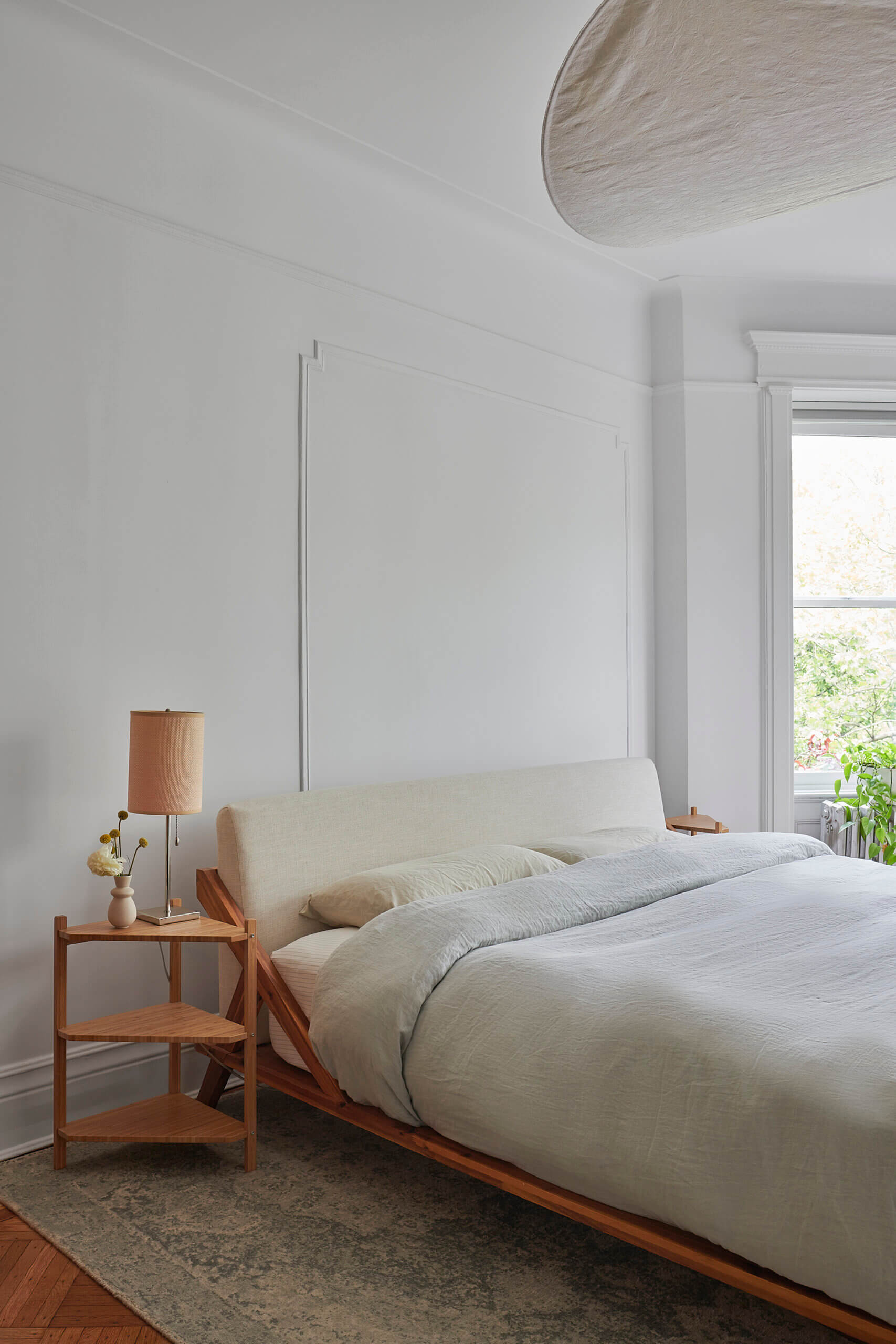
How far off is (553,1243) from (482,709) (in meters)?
2.30

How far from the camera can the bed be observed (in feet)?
6.03

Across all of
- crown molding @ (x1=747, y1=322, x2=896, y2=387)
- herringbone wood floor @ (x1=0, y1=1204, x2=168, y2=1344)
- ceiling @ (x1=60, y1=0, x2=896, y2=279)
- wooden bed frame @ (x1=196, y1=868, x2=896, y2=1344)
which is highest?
ceiling @ (x1=60, y1=0, x2=896, y2=279)

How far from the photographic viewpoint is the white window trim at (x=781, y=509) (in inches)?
209

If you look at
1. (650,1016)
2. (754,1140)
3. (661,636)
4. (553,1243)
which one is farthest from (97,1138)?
(661,636)

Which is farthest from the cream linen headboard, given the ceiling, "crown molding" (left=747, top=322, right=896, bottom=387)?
the ceiling

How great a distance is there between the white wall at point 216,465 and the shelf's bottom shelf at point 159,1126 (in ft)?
0.79

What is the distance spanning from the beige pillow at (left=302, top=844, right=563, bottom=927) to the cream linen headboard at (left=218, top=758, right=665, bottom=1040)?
0.34 ft

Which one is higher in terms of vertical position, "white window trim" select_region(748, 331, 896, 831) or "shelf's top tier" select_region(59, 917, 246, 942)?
"white window trim" select_region(748, 331, 896, 831)

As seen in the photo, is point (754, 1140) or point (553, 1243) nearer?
point (754, 1140)

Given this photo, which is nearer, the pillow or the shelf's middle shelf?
the shelf's middle shelf

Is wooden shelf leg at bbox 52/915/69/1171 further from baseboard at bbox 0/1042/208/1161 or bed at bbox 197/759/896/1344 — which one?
bed at bbox 197/759/896/1344

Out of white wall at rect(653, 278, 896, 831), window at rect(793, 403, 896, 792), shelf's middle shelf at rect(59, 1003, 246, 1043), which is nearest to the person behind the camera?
shelf's middle shelf at rect(59, 1003, 246, 1043)

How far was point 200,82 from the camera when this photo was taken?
11.0ft

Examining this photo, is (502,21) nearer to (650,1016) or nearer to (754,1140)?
(650,1016)
